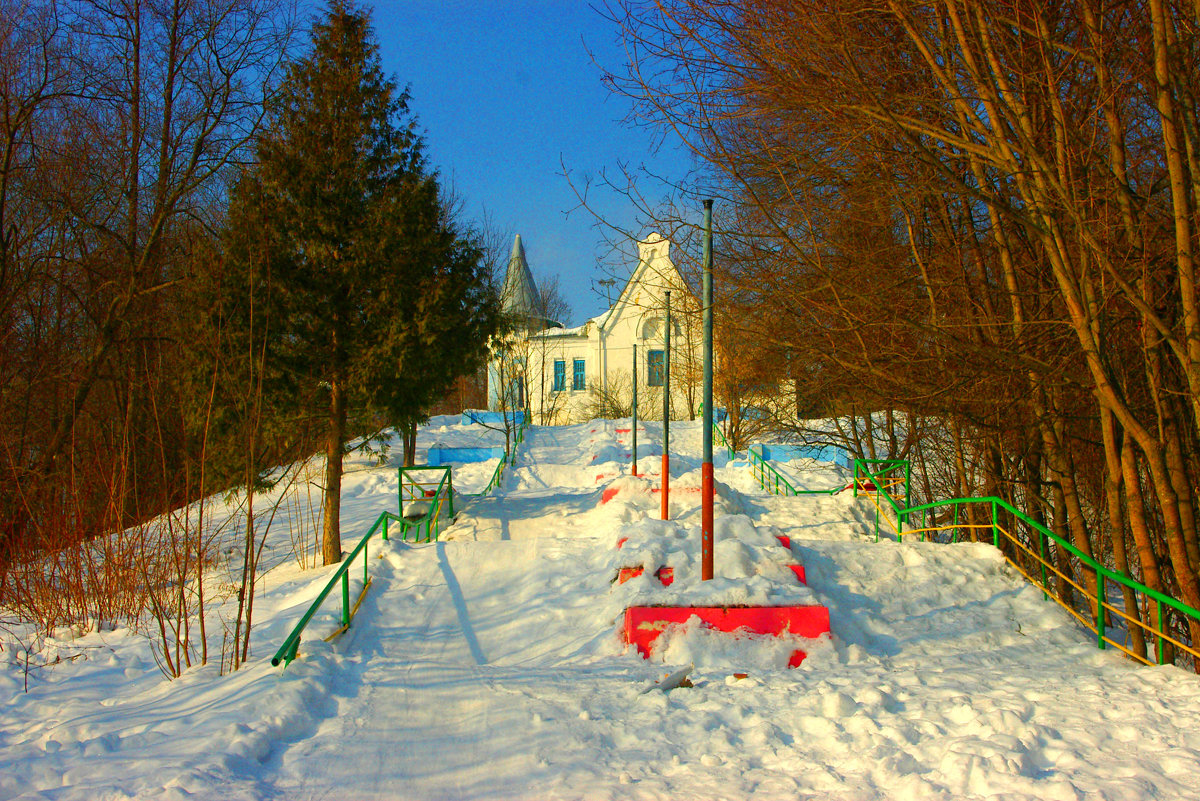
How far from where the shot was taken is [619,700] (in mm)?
6180

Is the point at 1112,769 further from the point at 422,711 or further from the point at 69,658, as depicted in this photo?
the point at 69,658

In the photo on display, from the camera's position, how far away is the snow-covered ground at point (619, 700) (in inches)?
178

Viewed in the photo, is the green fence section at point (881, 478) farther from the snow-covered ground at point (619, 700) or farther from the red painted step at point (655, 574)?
the red painted step at point (655, 574)

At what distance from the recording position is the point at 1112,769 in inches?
168

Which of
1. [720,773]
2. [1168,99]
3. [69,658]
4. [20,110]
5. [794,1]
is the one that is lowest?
[69,658]

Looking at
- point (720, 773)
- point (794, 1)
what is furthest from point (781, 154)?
point (720, 773)

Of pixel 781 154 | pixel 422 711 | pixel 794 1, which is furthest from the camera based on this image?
pixel 781 154

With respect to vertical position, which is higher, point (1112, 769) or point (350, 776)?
point (1112, 769)

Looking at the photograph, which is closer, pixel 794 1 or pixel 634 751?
pixel 634 751

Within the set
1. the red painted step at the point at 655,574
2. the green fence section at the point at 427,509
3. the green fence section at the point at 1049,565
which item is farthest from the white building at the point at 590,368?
the red painted step at the point at 655,574

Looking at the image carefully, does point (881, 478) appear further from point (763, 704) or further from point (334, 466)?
point (763, 704)

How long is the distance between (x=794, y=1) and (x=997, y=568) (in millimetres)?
7352

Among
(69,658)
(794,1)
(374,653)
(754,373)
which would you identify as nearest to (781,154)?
(794,1)

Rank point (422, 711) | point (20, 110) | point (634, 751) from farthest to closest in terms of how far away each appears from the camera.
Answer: point (20, 110), point (422, 711), point (634, 751)
